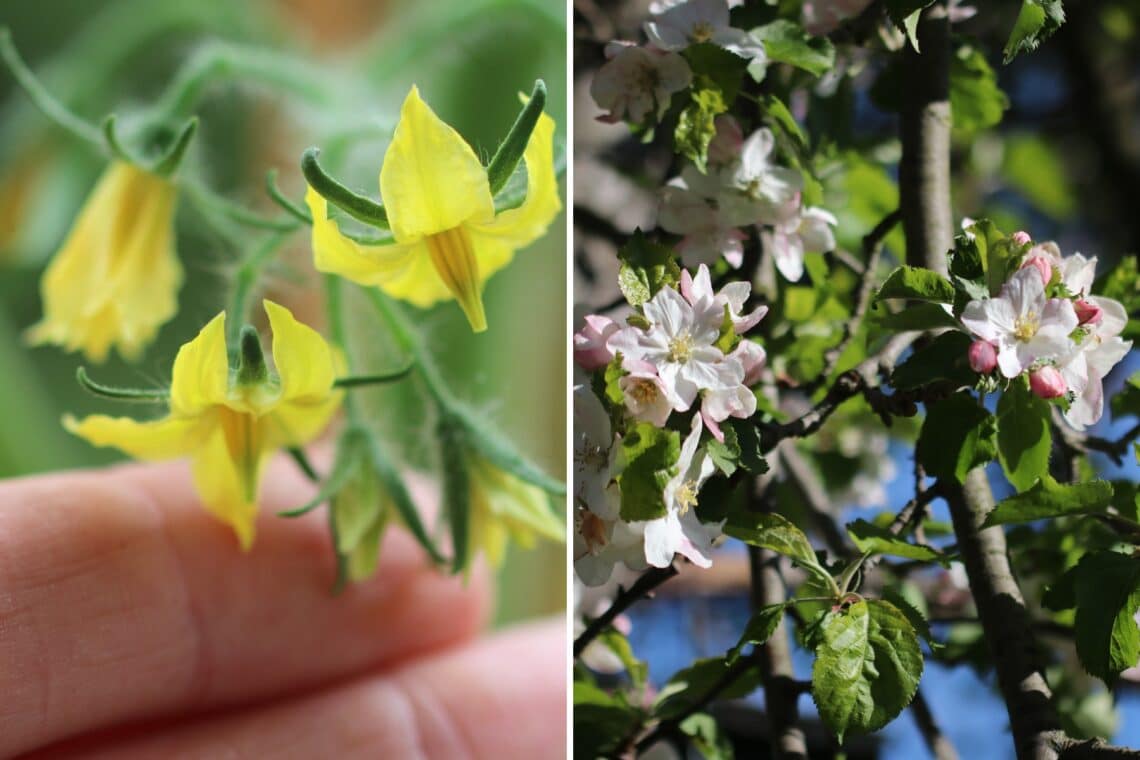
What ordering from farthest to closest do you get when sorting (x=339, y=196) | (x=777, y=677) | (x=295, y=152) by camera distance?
(x=295, y=152)
(x=777, y=677)
(x=339, y=196)

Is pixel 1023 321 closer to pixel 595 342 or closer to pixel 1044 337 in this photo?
pixel 1044 337

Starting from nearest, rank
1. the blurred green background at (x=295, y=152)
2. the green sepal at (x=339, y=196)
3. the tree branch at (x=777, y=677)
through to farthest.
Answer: the green sepal at (x=339, y=196)
the tree branch at (x=777, y=677)
the blurred green background at (x=295, y=152)

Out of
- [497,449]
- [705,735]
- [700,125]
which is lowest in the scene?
[705,735]

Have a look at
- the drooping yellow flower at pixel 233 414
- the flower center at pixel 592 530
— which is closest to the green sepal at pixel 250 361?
the drooping yellow flower at pixel 233 414

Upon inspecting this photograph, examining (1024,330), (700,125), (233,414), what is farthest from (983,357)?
(233,414)

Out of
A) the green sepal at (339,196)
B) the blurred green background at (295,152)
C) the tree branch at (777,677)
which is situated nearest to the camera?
the green sepal at (339,196)

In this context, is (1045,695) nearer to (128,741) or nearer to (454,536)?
(454,536)

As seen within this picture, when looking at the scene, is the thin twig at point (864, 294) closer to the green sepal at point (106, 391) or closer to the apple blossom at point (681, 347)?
the apple blossom at point (681, 347)
